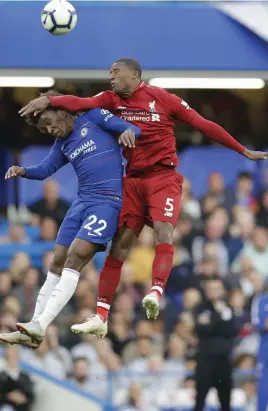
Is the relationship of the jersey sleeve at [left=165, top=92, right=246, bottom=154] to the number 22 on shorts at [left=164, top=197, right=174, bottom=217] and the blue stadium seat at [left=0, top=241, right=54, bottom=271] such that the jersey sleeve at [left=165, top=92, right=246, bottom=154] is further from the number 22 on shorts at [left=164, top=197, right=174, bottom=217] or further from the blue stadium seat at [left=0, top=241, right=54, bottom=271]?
the blue stadium seat at [left=0, top=241, right=54, bottom=271]

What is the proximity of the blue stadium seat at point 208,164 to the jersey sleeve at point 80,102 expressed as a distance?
20.0 ft

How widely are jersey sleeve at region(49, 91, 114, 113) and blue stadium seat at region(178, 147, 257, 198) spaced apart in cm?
610

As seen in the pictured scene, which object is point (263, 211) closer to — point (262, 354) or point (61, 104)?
point (262, 354)

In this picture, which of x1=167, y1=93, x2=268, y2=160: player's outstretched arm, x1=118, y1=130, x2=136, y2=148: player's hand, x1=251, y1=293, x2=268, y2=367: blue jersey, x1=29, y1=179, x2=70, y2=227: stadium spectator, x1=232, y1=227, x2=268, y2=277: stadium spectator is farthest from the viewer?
x1=29, y1=179, x2=70, y2=227: stadium spectator

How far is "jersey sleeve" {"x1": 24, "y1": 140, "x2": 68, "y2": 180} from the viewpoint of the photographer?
36.6 ft

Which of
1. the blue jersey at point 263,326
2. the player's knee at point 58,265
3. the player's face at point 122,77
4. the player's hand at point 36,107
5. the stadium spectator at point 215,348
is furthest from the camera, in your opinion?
the stadium spectator at point 215,348

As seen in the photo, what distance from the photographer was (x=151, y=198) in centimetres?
1105

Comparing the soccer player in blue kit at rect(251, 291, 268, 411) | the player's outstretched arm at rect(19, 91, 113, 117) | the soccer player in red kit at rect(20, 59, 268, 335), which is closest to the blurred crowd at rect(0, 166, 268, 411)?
the soccer player in blue kit at rect(251, 291, 268, 411)

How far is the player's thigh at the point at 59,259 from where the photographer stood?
11039 mm

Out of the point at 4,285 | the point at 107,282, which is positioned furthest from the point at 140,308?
the point at 107,282

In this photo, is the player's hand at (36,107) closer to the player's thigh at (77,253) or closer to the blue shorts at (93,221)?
the blue shorts at (93,221)

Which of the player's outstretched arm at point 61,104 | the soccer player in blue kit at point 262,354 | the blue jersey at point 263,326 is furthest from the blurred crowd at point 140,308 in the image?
the player's outstretched arm at point 61,104

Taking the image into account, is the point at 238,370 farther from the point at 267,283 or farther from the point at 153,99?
the point at 153,99

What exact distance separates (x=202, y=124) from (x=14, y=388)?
5.11m
